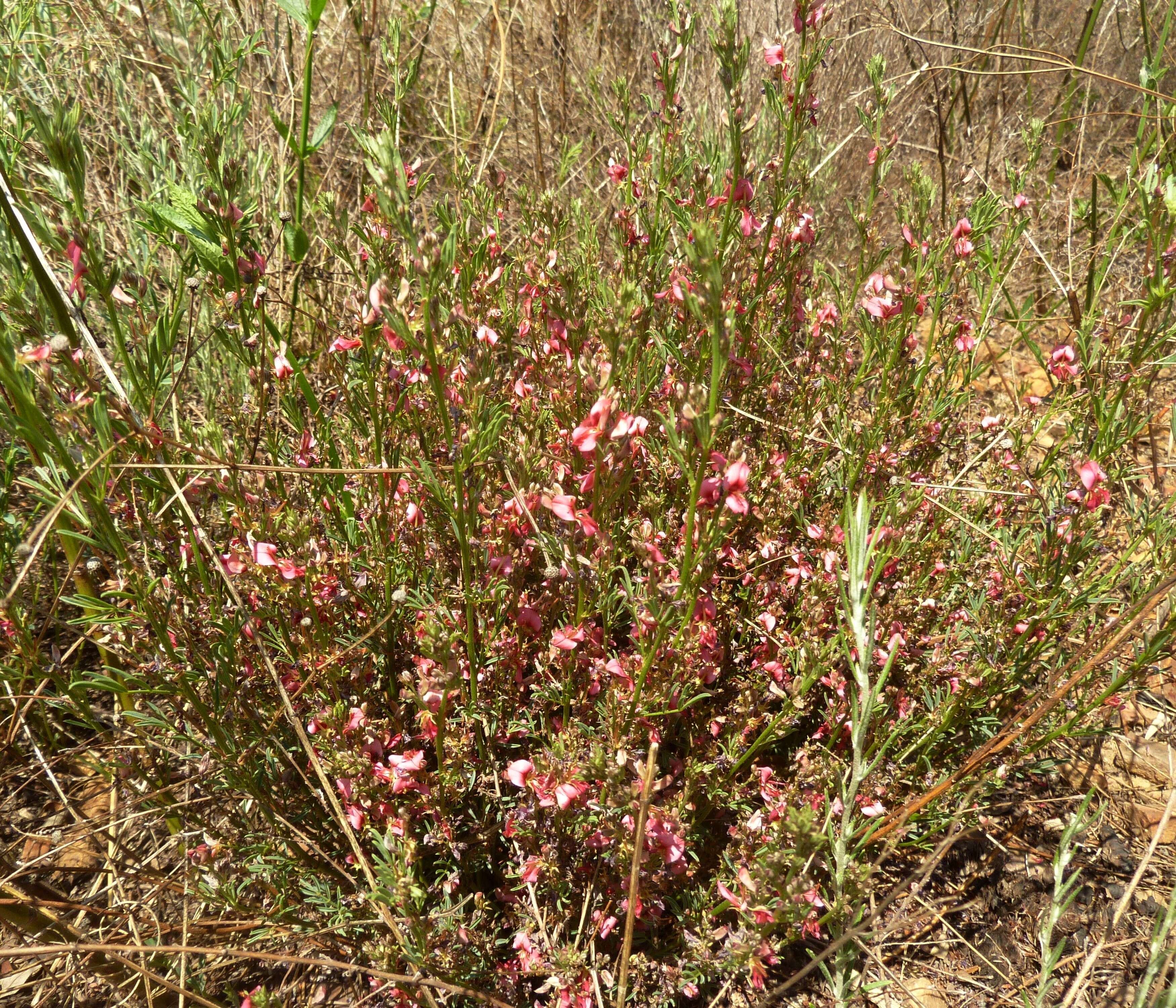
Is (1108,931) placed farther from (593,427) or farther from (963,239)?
(963,239)

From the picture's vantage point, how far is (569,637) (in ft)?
7.04

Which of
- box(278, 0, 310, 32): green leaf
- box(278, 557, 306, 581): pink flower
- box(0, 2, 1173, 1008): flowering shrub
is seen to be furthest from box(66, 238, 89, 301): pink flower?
box(278, 557, 306, 581): pink flower

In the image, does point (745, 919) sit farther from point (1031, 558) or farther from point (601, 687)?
point (1031, 558)

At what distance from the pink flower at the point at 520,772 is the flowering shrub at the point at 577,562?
2 cm

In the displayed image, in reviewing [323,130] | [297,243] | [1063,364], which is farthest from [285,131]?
[1063,364]

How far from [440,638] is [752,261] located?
2050 mm

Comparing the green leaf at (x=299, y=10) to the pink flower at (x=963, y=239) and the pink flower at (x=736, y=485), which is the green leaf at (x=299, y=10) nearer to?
the pink flower at (x=736, y=485)

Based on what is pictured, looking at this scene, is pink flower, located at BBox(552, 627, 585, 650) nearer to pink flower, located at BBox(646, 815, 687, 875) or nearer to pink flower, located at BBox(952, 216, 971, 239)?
pink flower, located at BBox(646, 815, 687, 875)

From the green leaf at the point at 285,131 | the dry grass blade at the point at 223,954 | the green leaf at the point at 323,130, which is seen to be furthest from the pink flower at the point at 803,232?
the dry grass blade at the point at 223,954

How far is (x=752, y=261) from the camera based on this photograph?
3096 millimetres

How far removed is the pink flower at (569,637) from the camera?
2125 millimetres

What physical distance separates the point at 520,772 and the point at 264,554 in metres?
0.90

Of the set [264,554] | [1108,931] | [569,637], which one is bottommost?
[1108,931]

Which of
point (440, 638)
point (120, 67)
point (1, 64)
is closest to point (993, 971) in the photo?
point (440, 638)
